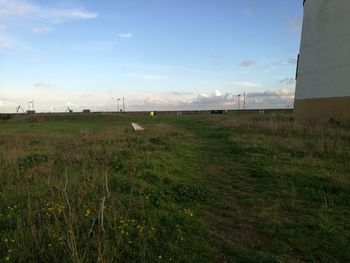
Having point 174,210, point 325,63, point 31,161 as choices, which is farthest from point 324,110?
point 174,210

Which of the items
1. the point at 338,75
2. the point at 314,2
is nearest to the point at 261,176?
the point at 338,75

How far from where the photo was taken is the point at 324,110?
20.3m

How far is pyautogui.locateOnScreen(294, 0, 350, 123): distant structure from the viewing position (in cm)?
1855

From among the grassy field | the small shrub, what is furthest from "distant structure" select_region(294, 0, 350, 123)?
the small shrub

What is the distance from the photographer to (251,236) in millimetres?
4648

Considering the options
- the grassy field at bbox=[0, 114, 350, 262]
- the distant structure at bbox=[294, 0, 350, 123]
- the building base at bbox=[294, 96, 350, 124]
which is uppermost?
the distant structure at bbox=[294, 0, 350, 123]

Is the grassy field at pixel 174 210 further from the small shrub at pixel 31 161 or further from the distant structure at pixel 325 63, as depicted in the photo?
the distant structure at pixel 325 63

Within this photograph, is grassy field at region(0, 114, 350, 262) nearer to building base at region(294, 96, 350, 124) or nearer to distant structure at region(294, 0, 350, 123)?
building base at region(294, 96, 350, 124)

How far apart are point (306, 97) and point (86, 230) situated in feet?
70.0

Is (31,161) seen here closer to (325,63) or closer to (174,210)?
(174,210)

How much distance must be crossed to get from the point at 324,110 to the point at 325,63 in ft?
9.69

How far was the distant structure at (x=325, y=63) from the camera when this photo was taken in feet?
60.8

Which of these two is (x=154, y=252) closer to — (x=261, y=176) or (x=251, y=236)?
(x=251, y=236)

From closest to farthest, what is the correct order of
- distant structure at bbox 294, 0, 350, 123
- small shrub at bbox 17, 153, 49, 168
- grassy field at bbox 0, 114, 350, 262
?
1. grassy field at bbox 0, 114, 350, 262
2. small shrub at bbox 17, 153, 49, 168
3. distant structure at bbox 294, 0, 350, 123
